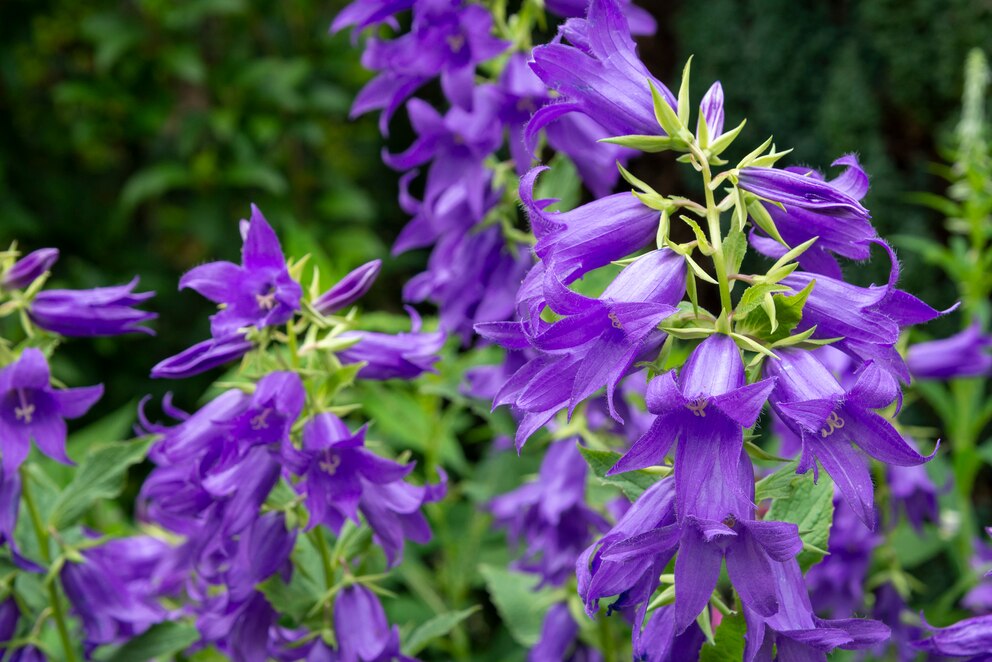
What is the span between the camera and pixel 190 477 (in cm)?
131

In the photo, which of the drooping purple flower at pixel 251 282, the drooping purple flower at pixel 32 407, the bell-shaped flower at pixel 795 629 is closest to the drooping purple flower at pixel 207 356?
the drooping purple flower at pixel 251 282

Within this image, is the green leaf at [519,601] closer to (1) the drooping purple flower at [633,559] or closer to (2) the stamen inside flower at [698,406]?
(1) the drooping purple flower at [633,559]

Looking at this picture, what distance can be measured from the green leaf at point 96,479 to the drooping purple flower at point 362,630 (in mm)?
383

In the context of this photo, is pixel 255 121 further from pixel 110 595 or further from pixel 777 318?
pixel 777 318

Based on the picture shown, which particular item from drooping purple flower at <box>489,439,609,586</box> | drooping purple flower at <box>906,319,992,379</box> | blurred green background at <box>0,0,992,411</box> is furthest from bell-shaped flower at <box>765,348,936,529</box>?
blurred green background at <box>0,0,992,411</box>

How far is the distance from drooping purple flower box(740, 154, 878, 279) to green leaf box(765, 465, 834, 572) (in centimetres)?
22

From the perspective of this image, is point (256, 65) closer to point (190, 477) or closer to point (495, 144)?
point (495, 144)

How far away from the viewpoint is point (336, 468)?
4.16 ft

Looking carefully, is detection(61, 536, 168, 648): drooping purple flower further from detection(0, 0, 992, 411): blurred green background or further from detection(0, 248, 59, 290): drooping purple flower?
detection(0, 0, 992, 411): blurred green background

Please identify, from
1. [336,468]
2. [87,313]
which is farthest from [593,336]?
[87,313]

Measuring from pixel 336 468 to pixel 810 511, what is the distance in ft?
1.77

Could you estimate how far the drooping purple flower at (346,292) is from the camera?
4.35ft

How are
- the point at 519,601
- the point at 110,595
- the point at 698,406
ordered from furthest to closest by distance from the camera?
the point at 519,601, the point at 110,595, the point at 698,406

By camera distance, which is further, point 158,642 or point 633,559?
point 158,642
